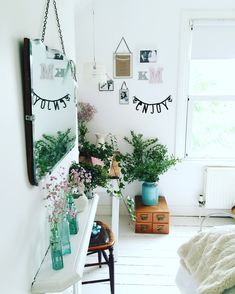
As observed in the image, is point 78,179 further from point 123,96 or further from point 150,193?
point 123,96

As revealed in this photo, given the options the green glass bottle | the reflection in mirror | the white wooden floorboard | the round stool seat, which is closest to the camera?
the reflection in mirror

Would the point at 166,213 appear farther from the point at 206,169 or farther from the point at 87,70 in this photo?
the point at 87,70

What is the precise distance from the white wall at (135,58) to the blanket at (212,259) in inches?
65.5

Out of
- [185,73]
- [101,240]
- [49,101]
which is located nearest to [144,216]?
[101,240]

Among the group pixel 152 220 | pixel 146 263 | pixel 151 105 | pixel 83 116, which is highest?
pixel 151 105

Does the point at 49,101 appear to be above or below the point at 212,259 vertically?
above

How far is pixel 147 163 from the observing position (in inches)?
116

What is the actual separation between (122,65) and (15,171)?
7.52 ft

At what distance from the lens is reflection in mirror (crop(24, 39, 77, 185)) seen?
987mm

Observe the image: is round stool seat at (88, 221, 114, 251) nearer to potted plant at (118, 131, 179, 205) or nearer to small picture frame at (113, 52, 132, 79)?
potted plant at (118, 131, 179, 205)

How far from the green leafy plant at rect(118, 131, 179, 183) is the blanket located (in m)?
1.38

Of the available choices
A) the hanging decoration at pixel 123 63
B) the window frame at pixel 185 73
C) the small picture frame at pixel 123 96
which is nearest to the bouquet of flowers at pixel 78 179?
the small picture frame at pixel 123 96

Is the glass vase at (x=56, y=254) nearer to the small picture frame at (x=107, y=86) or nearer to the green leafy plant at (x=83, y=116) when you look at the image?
the green leafy plant at (x=83, y=116)

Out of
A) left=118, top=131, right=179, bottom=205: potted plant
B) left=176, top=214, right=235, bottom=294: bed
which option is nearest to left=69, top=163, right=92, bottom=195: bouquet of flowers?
left=176, top=214, right=235, bottom=294: bed
